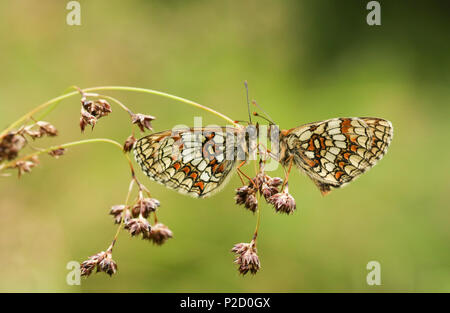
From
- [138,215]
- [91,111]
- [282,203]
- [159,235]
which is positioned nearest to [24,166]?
[91,111]

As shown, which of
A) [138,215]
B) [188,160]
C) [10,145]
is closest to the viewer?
[10,145]

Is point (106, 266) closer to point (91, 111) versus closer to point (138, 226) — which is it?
point (138, 226)

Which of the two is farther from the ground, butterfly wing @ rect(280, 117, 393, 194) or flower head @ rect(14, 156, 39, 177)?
butterfly wing @ rect(280, 117, 393, 194)

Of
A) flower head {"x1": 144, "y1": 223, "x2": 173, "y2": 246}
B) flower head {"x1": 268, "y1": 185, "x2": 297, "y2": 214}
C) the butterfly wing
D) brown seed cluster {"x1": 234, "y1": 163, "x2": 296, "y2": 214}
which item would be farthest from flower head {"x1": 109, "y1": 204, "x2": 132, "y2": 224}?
the butterfly wing

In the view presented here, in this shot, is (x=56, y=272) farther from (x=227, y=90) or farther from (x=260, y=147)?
(x=227, y=90)

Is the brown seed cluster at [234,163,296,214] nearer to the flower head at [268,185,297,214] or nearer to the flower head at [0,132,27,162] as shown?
the flower head at [268,185,297,214]

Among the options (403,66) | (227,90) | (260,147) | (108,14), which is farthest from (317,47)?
(260,147)

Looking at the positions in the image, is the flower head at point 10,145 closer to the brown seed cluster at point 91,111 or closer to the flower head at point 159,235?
the brown seed cluster at point 91,111
